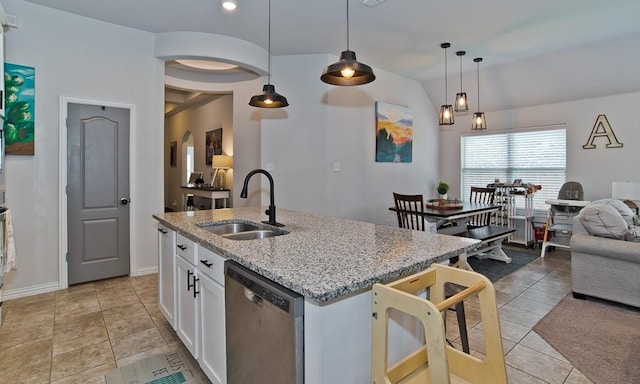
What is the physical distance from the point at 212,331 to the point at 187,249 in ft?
1.77

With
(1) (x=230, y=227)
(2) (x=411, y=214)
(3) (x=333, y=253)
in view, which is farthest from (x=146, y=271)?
(3) (x=333, y=253)

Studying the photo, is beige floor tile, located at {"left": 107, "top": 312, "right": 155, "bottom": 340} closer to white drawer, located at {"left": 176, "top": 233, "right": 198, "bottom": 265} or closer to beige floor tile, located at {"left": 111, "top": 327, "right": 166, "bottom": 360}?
beige floor tile, located at {"left": 111, "top": 327, "right": 166, "bottom": 360}

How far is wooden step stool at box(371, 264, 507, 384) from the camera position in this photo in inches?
40.1

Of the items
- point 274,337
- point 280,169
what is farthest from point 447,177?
point 274,337

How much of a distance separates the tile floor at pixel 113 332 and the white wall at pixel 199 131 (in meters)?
3.43

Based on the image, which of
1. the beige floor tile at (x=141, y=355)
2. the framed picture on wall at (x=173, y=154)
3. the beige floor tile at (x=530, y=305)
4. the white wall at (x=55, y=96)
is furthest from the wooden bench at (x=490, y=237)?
the framed picture on wall at (x=173, y=154)

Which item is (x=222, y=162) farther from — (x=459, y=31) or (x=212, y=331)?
(x=212, y=331)

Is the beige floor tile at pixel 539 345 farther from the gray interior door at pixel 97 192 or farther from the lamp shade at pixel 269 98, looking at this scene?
the gray interior door at pixel 97 192

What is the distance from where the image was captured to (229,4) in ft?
10.8

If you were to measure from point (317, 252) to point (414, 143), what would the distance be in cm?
505

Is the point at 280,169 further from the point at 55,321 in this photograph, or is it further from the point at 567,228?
the point at 567,228

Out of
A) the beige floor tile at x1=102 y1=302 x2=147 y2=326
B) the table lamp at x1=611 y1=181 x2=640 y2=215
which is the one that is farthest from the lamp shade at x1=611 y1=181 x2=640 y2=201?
the beige floor tile at x1=102 y1=302 x2=147 y2=326

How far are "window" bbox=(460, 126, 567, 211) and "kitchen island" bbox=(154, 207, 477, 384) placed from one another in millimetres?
4708

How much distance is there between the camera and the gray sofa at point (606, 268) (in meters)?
2.97
